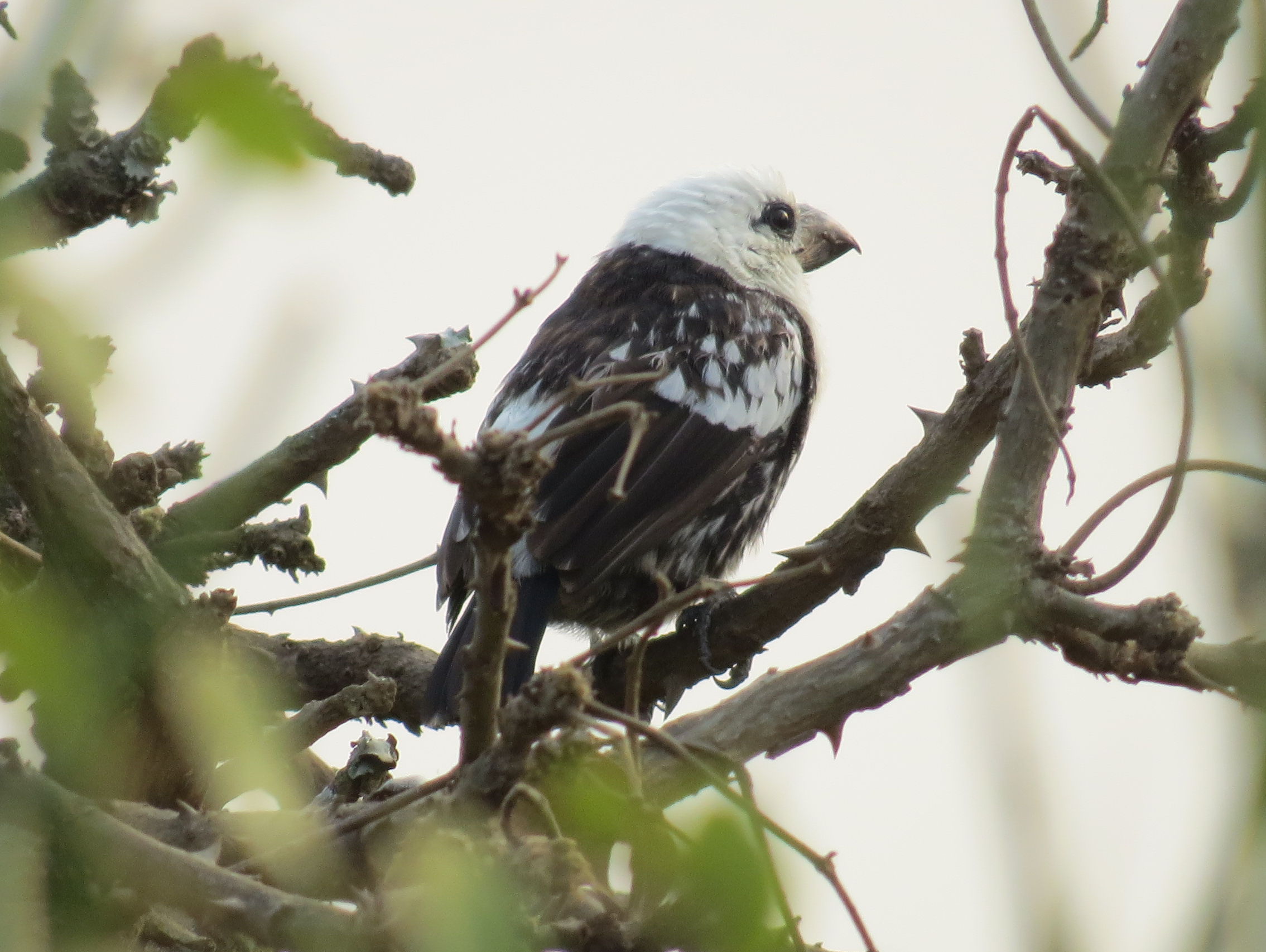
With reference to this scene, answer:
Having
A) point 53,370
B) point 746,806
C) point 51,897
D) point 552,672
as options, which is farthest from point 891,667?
point 53,370

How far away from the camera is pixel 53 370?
1465 millimetres

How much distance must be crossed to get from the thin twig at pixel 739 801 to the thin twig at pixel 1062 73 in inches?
41.4

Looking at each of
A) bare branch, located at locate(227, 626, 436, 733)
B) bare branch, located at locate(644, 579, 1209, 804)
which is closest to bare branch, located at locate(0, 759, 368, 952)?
bare branch, located at locate(644, 579, 1209, 804)

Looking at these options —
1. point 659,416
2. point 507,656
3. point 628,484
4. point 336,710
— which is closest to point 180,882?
point 336,710

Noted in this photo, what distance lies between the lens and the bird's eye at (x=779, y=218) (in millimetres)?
6750

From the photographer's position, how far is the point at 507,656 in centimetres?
408

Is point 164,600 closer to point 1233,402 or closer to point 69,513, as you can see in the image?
point 69,513

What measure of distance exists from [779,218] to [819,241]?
0.23 meters

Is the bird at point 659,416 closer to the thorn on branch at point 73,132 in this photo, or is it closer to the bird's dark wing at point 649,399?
the bird's dark wing at point 649,399

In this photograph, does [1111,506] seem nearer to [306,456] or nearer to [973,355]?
[973,355]

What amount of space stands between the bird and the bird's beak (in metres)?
0.09

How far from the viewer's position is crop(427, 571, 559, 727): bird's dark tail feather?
156 inches

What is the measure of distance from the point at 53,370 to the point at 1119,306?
2362 millimetres

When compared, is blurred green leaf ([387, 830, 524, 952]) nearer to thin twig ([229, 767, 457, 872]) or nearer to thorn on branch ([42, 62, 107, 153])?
thin twig ([229, 767, 457, 872])
